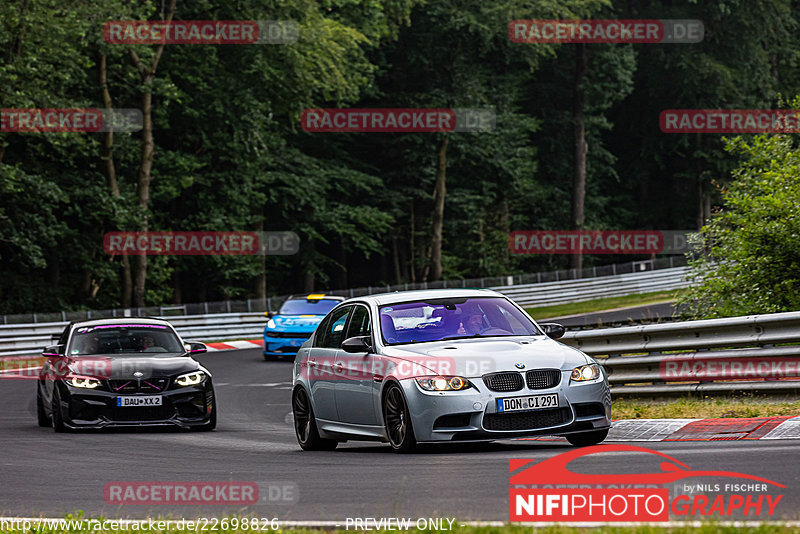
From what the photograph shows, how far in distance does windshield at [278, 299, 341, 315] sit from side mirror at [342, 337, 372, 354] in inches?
713

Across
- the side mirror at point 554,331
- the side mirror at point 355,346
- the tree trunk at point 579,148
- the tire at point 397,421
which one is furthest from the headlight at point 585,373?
the tree trunk at point 579,148

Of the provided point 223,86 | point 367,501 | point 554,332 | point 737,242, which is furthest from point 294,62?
point 367,501

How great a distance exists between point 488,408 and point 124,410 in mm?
6145

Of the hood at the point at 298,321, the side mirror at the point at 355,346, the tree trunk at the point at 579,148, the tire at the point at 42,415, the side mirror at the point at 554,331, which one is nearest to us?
the side mirror at the point at 355,346

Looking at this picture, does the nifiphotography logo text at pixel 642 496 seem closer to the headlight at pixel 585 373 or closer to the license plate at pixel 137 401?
the headlight at pixel 585 373

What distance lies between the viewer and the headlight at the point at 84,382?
15.3m

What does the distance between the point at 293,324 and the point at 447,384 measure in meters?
19.2

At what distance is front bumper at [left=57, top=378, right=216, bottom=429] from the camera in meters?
15.3

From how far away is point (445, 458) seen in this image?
10.4 m

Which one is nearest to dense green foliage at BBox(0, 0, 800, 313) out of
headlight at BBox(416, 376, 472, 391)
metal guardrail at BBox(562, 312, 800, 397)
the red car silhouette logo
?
metal guardrail at BBox(562, 312, 800, 397)

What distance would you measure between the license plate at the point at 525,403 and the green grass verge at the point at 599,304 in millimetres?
36460

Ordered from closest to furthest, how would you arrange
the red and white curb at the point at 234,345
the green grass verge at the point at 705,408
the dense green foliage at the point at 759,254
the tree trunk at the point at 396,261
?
the green grass verge at the point at 705,408 → the dense green foliage at the point at 759,254 → the red and white curb at the point at 234,345 → the tree trunk at the point at 396,261

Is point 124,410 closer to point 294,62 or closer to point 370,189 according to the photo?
point 294,62

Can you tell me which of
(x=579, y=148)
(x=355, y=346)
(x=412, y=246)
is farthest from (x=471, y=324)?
(x=579, y=148)
